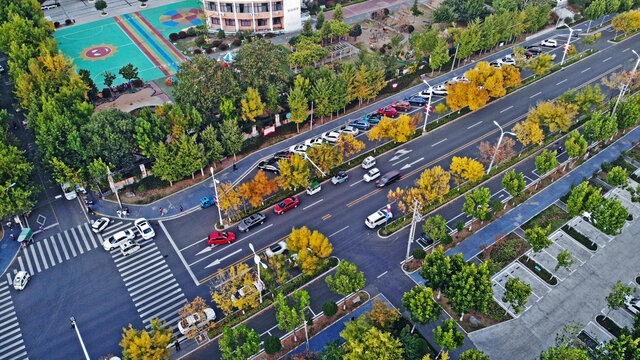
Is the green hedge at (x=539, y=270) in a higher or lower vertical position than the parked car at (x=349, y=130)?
lower

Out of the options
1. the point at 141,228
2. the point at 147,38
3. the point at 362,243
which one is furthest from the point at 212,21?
the point at 362,243

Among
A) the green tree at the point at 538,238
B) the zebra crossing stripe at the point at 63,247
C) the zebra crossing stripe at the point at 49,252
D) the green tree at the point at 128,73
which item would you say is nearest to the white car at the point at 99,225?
the zebra crossing stripe at the point at 63,247

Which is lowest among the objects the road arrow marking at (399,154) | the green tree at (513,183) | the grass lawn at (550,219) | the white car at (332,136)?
the grass lawn at (550,219)

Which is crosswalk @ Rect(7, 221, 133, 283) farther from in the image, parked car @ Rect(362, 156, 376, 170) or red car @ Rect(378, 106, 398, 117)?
red car @ Rect(378, 106, 398, 117)

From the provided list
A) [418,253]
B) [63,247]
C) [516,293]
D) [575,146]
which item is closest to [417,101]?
[575,146]

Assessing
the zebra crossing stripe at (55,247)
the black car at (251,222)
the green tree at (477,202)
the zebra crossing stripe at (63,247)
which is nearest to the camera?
the green tree at (477,202)

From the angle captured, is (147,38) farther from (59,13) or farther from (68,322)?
(68,322)

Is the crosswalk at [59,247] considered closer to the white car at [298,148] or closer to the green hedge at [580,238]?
the white car at [298,148]

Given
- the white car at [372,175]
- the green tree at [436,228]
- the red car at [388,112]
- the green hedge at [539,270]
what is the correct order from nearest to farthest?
the green hedge at [539,270] < the green tree at [436,228] < the white car at [372,175] < the red car at [388,112]
